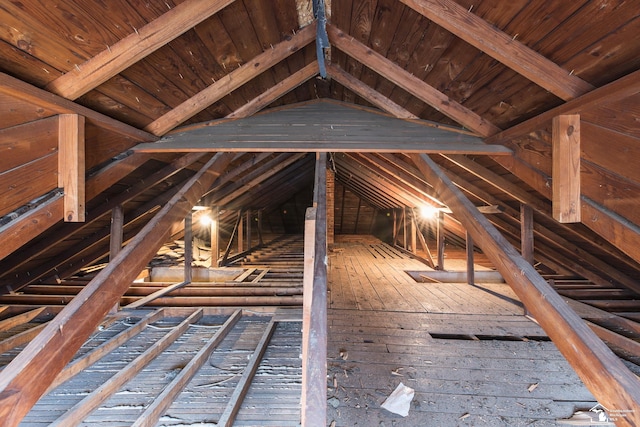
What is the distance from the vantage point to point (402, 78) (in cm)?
191

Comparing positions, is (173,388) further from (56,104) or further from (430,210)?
(430,210)

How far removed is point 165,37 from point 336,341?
2.79 metres

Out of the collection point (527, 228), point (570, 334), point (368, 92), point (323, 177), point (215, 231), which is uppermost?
point (368, 92)

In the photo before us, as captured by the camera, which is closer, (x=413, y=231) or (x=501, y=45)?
(x=501, y=45)

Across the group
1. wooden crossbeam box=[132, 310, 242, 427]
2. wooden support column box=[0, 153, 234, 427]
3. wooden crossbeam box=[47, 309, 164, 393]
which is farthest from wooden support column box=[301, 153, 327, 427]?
wooden crossbeam box=[47, 309, 164, 393]

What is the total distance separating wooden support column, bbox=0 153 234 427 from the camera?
111 centimetres

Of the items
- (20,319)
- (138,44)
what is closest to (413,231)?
(138,44)

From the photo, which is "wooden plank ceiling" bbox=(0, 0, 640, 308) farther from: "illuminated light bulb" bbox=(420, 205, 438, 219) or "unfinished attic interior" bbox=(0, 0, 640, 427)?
"illuminated light bulb" bbox=(420, 205, 438, 219)

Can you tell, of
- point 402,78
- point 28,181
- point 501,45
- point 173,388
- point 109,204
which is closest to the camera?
point 501,45

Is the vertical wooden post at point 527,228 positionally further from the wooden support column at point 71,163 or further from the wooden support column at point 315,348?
the wooden support column at point 71,163

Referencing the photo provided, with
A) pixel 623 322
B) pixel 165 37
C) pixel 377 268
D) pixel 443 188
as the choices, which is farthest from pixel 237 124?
pixel 623 322

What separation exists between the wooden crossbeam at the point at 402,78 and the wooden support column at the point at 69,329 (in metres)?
1.87

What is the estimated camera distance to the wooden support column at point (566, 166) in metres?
1.45

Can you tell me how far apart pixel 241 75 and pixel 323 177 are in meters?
1.28
